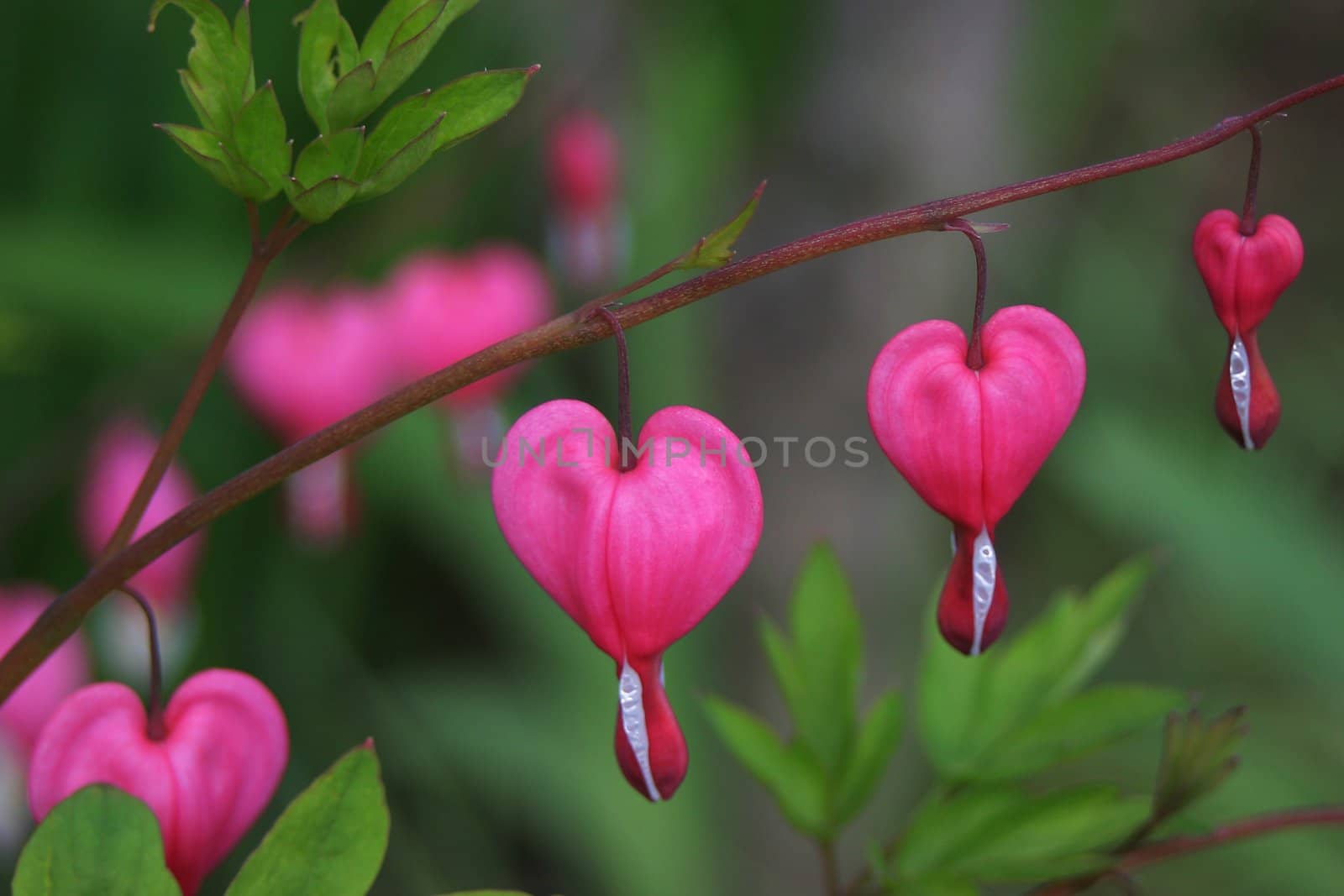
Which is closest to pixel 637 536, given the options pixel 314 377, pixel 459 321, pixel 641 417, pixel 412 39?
pixel 412 39

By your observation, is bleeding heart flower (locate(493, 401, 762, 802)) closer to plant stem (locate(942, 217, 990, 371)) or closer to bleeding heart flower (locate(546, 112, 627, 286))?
plant stem (locate(942, 217, 990, 371))

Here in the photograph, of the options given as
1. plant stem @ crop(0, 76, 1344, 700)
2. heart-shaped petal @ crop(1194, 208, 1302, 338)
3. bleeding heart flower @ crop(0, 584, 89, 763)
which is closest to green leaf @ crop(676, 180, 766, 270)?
plant stem @ crop(0, 76, 1344, 700)

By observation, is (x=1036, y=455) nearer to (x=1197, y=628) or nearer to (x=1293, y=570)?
(x=1293, y=570)

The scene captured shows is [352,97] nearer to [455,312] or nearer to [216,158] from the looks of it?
[216,158]

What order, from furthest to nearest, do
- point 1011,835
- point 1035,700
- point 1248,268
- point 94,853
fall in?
point 1035,700, point 1011,835, point 1248,268, point 94,853

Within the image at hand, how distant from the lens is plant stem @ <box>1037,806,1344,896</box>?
67 cm

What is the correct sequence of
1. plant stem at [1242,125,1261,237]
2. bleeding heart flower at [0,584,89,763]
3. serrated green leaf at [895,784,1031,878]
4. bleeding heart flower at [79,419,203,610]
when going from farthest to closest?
bleeding heart flower at [79,419,203,610]
bleeding heart flower at [0,584,89,763]
serrated green leaf at [895,784,1031,878]
plant stem at [1242,125,1261,237]

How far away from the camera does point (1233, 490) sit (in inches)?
102

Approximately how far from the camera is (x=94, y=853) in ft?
1.59

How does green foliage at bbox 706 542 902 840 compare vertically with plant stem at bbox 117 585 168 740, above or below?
below

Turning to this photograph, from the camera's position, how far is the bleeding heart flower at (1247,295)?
0.60 meters

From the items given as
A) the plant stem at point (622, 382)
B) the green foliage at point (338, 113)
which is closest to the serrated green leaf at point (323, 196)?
the green foliage at point (338, 113)

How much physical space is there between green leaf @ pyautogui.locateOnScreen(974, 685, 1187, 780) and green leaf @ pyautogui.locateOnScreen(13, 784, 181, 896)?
483mm

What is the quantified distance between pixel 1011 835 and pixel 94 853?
49cm
